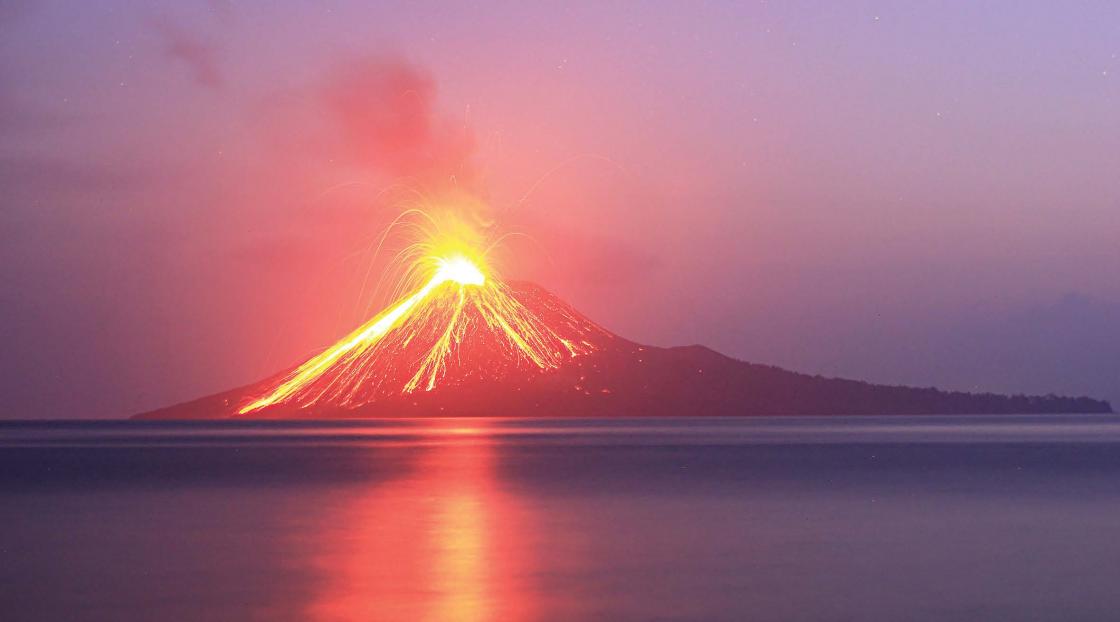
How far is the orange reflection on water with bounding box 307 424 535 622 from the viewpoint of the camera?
12.7 m

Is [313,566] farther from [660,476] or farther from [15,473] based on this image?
[15,473]

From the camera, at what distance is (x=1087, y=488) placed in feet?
98.1

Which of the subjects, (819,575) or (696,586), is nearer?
(696,586)

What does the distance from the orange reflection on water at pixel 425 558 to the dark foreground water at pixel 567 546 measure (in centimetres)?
5

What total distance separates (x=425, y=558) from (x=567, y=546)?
221 cm

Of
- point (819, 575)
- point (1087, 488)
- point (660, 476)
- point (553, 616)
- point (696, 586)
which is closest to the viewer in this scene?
point (553, 616)

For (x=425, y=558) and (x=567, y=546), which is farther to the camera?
(x=567, y=546)

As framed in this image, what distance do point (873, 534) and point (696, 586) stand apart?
6.27 m

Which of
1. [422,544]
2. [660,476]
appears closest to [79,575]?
[422,544]

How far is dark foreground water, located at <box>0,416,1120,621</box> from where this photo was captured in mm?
12891

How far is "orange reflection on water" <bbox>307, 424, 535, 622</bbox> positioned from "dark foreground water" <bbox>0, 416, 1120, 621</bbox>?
0.05 m

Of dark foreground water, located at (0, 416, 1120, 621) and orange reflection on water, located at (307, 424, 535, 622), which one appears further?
dark foreground water, located at (0, 416, 1120, 621)

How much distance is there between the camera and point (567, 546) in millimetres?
18000

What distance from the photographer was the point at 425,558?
653 inches
